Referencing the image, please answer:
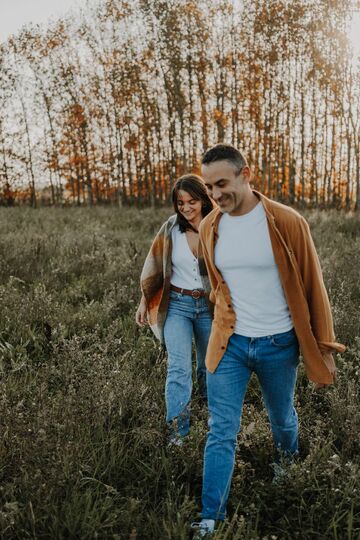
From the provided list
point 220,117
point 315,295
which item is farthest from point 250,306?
point 220,117

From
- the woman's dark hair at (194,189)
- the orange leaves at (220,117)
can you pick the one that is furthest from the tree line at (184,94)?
the woman's dark hair at (194,189)

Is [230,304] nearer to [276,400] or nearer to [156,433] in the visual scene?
[276,400]

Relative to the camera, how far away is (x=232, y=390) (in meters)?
2.87

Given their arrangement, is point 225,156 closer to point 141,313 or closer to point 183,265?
point 183,265

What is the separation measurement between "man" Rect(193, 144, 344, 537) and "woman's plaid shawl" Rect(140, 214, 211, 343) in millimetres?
1184

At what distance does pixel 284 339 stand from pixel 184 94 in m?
25.2

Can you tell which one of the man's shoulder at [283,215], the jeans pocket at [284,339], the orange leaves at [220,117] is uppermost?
the orange leaves at [220,117]

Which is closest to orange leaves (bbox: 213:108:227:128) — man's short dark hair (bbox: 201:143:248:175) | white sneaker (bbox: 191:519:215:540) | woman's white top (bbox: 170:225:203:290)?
woman's white top (bbox: 170:225:203:290)

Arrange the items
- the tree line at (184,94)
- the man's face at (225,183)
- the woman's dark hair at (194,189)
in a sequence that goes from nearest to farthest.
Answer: the man's face at (225,183), the woman's dark hair at (194,189), the tree line at (184,94)

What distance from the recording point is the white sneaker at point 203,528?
255 centimetres

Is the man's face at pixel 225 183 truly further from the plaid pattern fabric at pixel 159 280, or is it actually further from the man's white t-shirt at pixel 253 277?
the plaid pattern fabric at pixel 159 280

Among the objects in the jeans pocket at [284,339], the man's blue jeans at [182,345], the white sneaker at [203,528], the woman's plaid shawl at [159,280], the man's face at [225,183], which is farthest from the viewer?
the woman's plaid shawl at [159,280]

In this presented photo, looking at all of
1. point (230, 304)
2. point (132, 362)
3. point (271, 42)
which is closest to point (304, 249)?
point (230, 304)

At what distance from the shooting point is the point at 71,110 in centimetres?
2989
